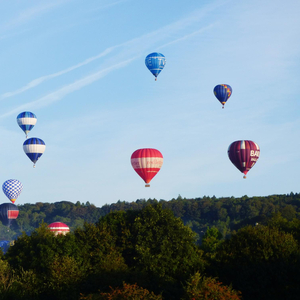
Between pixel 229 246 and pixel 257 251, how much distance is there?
4338 millimetres

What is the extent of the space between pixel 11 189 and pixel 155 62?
228ft

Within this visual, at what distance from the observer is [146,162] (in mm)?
95750

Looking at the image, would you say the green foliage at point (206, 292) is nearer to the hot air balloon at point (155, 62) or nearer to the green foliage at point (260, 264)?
the green foliage at point (260, 264)

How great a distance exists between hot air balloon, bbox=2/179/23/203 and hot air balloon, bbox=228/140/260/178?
73.7 meters

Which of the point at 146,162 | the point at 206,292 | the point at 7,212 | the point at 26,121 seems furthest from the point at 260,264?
the point at 7,212

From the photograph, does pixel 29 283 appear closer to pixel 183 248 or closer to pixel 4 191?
pixel 183 248

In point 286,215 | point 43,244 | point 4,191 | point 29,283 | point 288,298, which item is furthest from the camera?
point 286,215

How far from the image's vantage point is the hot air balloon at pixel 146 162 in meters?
95.9

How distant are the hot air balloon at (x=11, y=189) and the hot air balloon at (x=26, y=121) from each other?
29673 millimetres

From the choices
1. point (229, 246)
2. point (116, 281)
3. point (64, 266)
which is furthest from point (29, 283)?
point (229, 246)

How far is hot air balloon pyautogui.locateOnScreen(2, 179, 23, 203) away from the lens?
6225 inches

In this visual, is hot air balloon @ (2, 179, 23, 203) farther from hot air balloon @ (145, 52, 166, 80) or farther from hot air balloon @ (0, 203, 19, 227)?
hot air balloon @ (145, 52, 166, 80)

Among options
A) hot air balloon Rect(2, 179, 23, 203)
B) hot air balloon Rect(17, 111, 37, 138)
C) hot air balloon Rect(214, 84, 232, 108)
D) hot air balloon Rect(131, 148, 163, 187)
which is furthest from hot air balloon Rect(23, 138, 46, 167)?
hot air balloon Rect(214, 84, 232, 108)

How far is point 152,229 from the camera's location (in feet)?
214
